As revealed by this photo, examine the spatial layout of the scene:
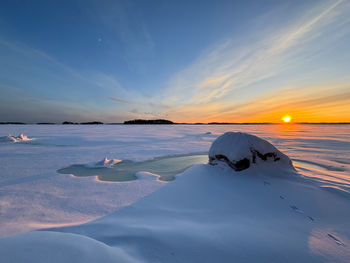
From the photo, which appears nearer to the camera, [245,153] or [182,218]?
[182,218]

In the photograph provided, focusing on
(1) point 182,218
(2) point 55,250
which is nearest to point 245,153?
(1) point 182,218

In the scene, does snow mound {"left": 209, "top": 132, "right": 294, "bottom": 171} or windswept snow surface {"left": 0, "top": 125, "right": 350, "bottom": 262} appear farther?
snow mound {"left": 209, "top": 132, "right": 294, "bottom": 171}

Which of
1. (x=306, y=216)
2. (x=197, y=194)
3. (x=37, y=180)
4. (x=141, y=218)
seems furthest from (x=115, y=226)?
(x=37, y=180)

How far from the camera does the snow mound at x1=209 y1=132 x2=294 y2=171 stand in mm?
3158

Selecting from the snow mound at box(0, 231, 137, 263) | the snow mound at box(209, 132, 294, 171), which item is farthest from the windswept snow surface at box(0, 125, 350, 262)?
the snow mound at box(209, 132, 294, 171)

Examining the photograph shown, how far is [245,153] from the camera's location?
3.21 metres

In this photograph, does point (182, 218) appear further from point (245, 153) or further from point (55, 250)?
point (245, 153)

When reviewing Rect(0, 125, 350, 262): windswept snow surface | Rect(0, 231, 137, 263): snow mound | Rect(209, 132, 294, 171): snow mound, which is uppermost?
Rect(209, 132, 294, 171): snow mound

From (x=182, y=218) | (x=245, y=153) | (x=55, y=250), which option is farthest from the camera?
(x=245, y=153)

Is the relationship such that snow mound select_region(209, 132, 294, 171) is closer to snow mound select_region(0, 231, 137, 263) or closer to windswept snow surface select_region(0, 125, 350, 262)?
windswept snow surface select_region(0, 125, 350, 262)

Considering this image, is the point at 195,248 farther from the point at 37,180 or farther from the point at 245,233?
the point at 37,180

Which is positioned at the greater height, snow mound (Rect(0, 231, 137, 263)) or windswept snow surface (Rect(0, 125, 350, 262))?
snow mound (Rect(0, 231, 137, 263))

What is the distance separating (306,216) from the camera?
5.81 ft

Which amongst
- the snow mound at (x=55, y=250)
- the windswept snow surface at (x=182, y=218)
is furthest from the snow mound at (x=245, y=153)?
the snow mound at (x=55, y=250)
